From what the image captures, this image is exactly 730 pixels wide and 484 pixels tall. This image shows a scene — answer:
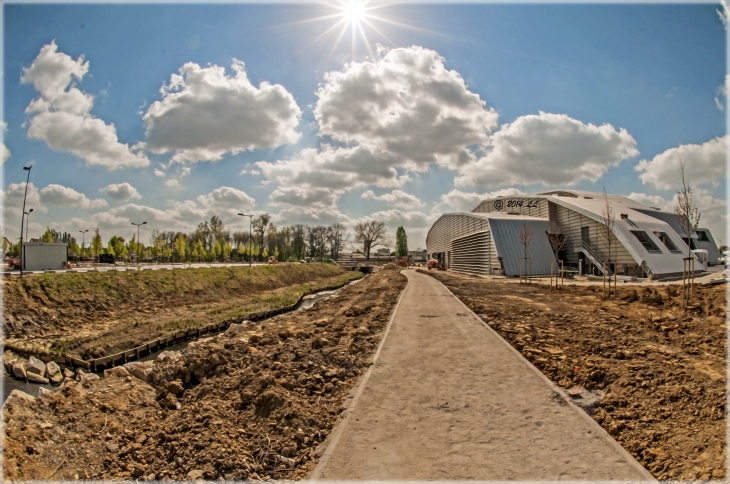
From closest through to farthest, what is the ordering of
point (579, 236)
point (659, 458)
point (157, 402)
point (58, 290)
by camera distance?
point (659, 458) → point (157, 402) → point (58, 290) → point (579, 236)

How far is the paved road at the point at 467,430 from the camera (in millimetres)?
3969

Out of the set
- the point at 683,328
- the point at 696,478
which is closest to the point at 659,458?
the point at 696,478

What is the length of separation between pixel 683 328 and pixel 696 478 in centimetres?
852

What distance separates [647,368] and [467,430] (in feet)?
13.8

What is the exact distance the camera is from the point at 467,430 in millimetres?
4805

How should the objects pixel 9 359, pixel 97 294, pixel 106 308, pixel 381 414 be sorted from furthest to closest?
pixel 97 294, pixel 106 308, pixel 9 359, pixel 381 414

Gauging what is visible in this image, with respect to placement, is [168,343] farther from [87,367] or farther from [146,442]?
[146,442]

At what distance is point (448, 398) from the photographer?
19.1 feet

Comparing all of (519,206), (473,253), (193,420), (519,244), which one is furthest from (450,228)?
(193,420)

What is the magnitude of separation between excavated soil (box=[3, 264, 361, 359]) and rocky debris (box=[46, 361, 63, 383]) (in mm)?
1673

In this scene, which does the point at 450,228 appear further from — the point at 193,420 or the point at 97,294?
the point at 193,420

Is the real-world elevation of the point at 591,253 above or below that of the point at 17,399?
above

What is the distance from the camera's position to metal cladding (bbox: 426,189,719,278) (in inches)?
1291

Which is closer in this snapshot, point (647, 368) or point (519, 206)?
point (647, 368)
